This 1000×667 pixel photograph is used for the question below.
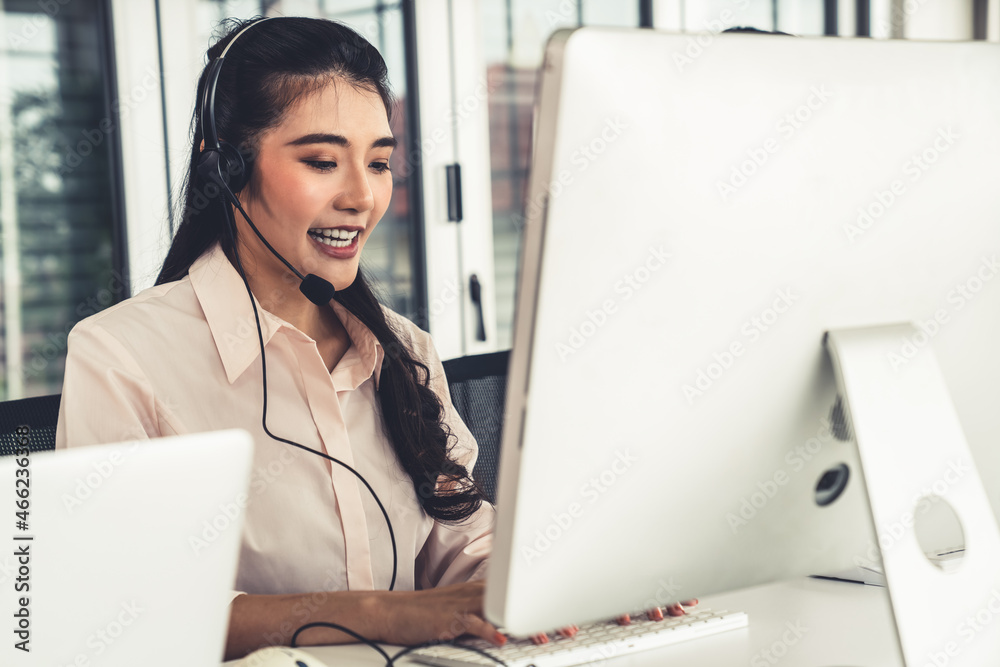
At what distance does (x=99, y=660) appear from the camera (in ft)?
1.52

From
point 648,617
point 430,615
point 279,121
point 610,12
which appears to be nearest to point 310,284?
point 279,121

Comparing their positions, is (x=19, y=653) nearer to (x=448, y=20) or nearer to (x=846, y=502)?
(x=846, y=502)

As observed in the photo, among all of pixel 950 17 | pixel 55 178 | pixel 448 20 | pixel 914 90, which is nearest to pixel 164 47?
pixel 55 178

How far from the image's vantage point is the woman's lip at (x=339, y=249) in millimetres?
1242

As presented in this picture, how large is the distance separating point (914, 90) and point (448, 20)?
2054 mm

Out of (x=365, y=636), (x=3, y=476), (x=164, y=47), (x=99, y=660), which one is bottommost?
(x=365, y=636)

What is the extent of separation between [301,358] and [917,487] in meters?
0.75

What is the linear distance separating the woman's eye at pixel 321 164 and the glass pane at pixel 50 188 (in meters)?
1.02

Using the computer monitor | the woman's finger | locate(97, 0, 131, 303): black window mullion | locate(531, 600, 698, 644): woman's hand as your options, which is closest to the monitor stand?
the computer monitor

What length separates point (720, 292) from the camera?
0.55 m

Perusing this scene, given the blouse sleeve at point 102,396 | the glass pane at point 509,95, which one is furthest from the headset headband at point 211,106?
the glass pane at point 509,95

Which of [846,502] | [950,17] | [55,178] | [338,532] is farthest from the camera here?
[950,17]

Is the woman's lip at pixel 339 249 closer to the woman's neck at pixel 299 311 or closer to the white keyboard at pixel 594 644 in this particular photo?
the woman's neck at pixel 299 311

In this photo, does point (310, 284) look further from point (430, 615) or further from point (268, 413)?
point (430, 615)
